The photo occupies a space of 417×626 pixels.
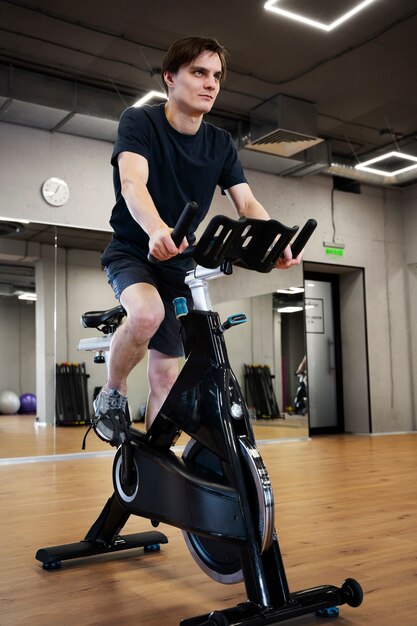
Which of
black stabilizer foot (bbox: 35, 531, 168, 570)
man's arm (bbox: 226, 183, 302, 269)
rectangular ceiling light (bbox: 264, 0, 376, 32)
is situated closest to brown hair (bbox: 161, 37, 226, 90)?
man's arm (bbox: 226, 183, 302, 269)

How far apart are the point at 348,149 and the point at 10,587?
265 inches

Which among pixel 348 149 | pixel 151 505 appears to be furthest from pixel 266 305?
pixel 151 505

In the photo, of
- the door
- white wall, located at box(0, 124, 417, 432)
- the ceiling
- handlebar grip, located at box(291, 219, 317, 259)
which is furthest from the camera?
the door

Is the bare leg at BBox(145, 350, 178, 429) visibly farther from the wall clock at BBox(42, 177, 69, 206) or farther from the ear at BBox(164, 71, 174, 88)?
the wall clock at BBox(42, 177, 69, 206)

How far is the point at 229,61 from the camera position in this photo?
209 inches

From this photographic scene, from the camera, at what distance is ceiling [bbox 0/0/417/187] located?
457 centimetres

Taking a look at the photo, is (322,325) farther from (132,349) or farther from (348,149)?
(132,349)

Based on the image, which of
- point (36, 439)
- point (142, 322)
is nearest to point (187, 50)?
point (142, 322)

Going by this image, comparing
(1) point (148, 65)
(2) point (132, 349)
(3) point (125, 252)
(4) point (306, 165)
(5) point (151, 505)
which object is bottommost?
(5) point (151, 505)

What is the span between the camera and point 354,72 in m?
5.49

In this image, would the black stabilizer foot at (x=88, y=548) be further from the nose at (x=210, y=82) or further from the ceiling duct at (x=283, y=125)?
the ceiling duct at (x=283, y=125)

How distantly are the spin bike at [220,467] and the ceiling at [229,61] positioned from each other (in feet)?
11.9

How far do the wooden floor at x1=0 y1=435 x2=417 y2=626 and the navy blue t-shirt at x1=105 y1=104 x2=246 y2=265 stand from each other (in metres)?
0.90

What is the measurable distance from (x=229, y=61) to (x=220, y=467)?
15.0 ft
